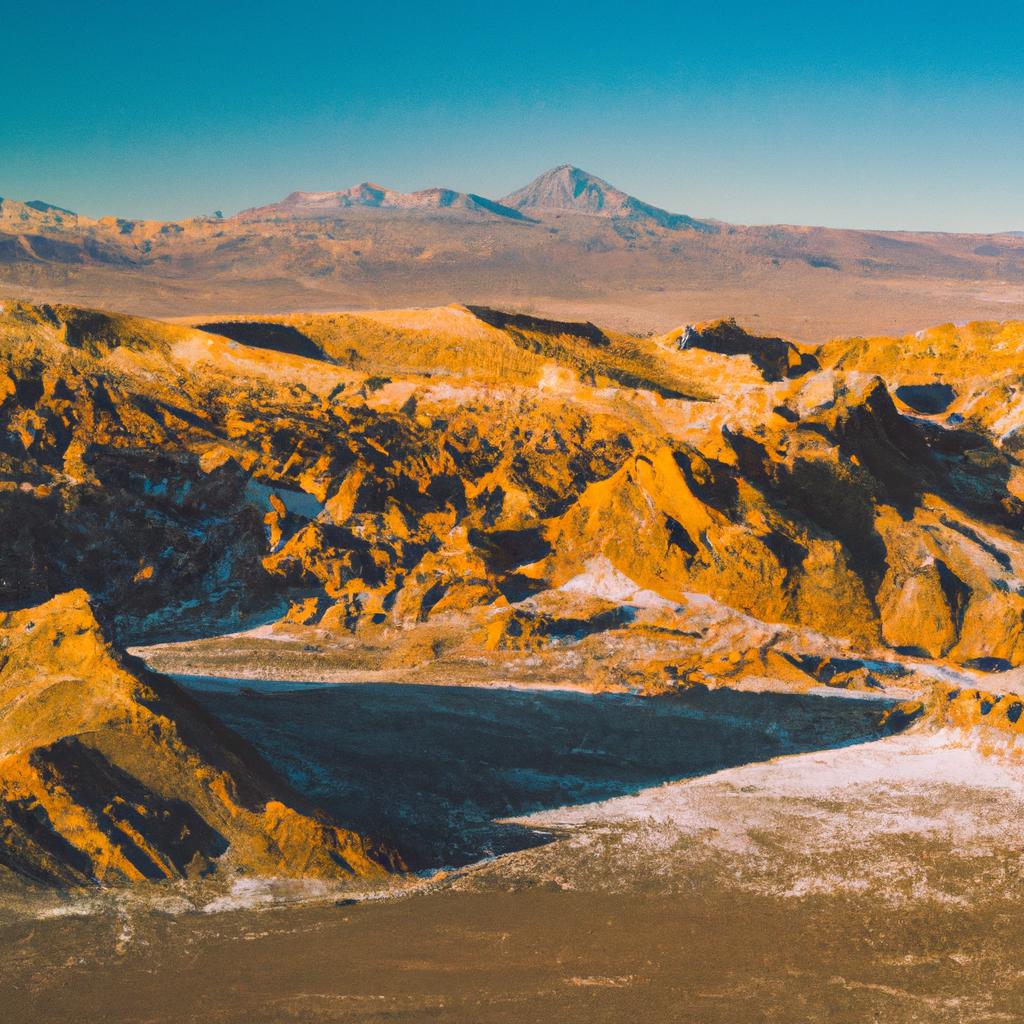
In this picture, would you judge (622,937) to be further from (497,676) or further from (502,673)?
(502,673)

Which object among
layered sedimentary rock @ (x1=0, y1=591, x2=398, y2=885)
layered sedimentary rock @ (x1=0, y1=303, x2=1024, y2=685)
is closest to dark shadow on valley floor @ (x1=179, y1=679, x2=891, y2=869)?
layered sedimentary rock @ (x1=0, y1=591, x2=398, y2=885)

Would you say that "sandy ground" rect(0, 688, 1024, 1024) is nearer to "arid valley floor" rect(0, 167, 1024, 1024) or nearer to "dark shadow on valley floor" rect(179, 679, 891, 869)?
"arid valley floor" rect(0, 167, 1024, 1024)

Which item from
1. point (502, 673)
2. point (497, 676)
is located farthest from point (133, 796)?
point (502, 673)

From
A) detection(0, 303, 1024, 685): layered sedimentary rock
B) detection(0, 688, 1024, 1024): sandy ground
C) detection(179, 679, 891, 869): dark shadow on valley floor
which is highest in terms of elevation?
detection(0, 303, 1024, 685): layered sedimentary rock

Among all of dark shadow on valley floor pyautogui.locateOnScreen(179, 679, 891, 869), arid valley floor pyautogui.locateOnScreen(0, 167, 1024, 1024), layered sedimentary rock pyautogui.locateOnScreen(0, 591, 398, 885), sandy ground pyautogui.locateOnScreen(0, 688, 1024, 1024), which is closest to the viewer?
sandy ground pyautogui.locateOnScreen(0, 688, 1024, 1024)

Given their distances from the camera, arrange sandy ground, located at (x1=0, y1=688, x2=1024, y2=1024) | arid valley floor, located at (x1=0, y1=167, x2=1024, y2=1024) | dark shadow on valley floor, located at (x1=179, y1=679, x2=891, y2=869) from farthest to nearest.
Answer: dark shadow on valley floor, located at (x1=179, y1=679, x2=891, y2=869) < arid valley floor, located at (x1=0, y1=167, x2=1024, y2=1024) < sandy ground, located at (x1=0, y1=688, x2=1024, y2=1024)

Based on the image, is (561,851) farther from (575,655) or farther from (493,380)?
(493,380)

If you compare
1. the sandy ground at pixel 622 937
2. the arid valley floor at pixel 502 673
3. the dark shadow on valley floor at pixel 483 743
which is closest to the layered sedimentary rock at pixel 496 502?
the arid valley floor at pixel 502 673
